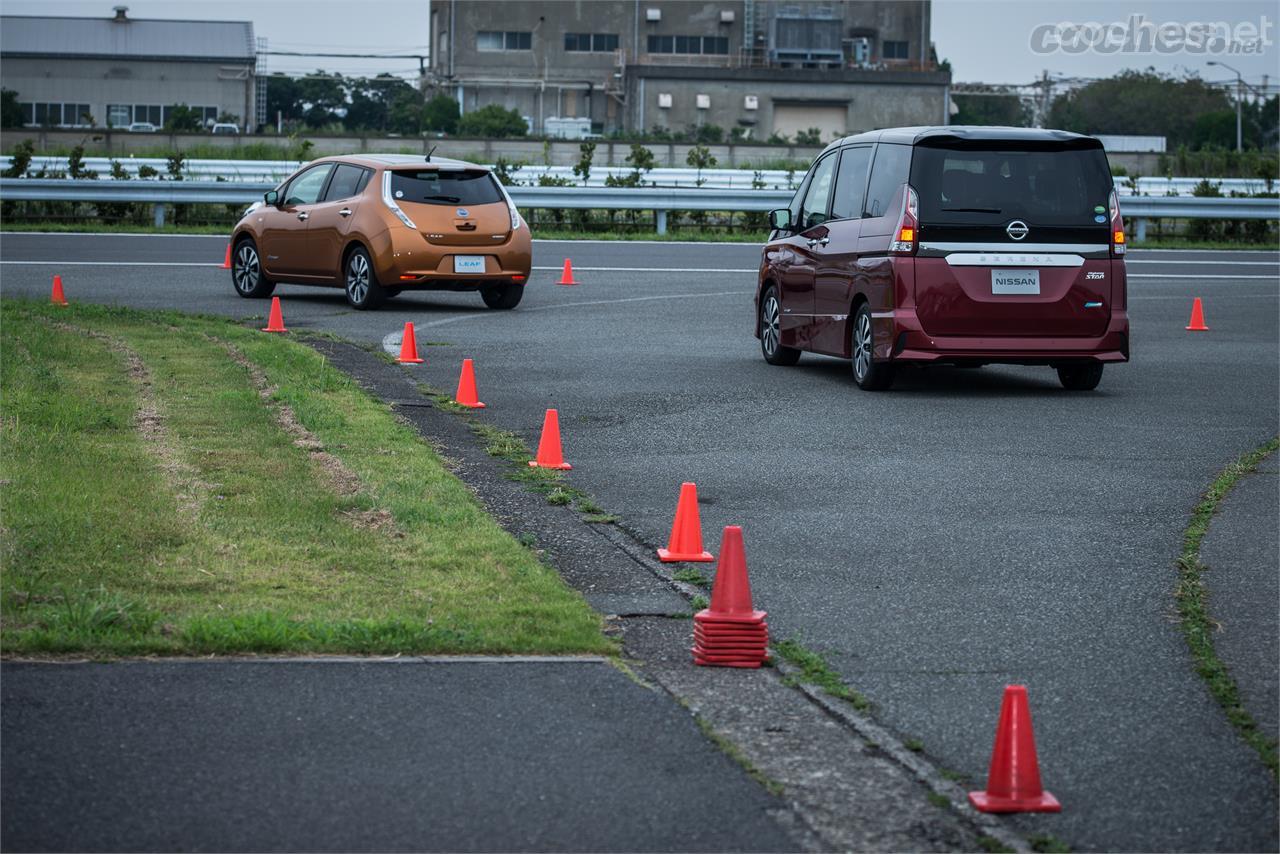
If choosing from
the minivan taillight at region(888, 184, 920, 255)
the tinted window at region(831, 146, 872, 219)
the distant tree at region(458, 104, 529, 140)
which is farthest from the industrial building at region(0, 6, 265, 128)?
the minivan taillight at region(888, 184, 920, 255)

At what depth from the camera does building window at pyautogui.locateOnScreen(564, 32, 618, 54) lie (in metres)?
91.6

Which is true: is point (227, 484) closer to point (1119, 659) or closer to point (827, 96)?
point (1119, 659)

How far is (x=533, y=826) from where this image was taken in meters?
4.12

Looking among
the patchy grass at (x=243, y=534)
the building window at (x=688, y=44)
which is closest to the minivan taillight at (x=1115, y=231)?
the patchy grass at (x=243, y=534)

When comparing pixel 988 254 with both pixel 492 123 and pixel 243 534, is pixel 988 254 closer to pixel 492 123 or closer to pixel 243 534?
pixel 243 534

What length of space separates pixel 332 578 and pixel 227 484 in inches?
70.0

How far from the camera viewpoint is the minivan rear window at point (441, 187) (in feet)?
59.1

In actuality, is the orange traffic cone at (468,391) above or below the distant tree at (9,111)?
below

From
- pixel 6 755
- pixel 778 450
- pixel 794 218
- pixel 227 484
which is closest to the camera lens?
pixel 6 755

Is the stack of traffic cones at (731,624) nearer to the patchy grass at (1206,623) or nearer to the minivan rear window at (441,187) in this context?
the patchy grass at (1206,623)

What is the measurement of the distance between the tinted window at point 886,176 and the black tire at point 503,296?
6279mm

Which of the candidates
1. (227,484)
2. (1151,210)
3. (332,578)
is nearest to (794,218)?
(227,484)

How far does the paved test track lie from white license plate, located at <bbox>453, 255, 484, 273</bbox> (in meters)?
0.48

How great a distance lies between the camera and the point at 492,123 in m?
77.9
